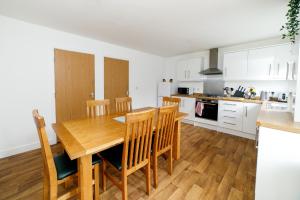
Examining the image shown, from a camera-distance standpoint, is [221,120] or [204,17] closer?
[204,17]

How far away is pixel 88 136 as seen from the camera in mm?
1294

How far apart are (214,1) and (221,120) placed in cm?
274

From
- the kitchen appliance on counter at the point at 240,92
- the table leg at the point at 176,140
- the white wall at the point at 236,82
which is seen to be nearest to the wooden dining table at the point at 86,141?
the table leg at the point at 176,140

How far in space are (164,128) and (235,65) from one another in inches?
118

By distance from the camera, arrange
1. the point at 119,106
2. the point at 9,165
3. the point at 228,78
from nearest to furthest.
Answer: the point at 9,165, the point at 119,106, the point at 228,78

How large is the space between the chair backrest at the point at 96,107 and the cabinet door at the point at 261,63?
337 cm

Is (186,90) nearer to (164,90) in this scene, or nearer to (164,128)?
(164,90)

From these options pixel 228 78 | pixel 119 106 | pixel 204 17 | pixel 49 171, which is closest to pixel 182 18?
pixel 204 17

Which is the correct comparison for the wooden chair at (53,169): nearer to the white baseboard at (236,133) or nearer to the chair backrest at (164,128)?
the chair backrest at (164,128)

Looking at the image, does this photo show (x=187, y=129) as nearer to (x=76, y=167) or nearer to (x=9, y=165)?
(x=76, y=167)

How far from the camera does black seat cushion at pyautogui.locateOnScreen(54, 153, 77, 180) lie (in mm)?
1195

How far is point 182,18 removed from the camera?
7.20ft

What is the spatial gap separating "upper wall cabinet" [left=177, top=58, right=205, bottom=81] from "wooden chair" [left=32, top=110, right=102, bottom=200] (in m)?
3.86

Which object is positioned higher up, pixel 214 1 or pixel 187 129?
pixel 214 1
